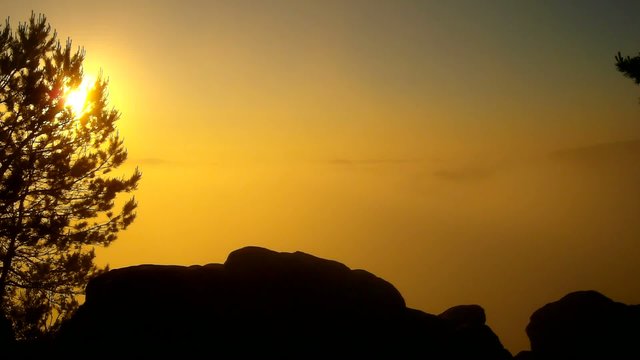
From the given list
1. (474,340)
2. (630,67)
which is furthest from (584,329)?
(630,67)

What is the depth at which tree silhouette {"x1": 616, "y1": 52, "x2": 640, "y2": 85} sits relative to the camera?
14273 mm

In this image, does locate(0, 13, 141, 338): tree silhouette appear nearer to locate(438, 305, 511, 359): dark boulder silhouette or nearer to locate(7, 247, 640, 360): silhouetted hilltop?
locate(7, 247, 640, 360): silhouetted hilltop

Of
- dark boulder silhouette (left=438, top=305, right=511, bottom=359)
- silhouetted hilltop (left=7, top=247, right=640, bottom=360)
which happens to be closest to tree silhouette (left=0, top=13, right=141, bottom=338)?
silhouetted hilltop (left=7, top=247, right=640, bottom=360)

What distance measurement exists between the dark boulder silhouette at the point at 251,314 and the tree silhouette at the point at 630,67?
32.2 feet

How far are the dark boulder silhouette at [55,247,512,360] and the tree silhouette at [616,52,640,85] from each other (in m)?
9.83

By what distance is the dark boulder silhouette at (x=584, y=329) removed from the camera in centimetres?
2156

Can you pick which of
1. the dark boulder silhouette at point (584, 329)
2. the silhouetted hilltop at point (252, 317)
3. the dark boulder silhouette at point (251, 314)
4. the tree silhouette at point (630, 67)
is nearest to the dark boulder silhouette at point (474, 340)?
the silhouetted hilltop at point (252, 317)

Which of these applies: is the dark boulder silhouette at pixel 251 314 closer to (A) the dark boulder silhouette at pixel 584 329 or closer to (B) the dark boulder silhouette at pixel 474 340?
(B) the dark boulder silhouette at pixel 474 340

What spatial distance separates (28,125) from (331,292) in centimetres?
1244

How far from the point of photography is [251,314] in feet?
51.1

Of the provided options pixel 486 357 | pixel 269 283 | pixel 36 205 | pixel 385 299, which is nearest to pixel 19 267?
pixel 36 205

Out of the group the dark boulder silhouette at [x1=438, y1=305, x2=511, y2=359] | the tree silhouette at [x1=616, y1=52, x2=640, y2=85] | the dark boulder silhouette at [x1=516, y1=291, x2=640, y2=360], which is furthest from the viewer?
the dark boulder silhouette at [x1=516, y1=291, x2=640, y2=360]

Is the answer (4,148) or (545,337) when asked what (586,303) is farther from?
(4,148)

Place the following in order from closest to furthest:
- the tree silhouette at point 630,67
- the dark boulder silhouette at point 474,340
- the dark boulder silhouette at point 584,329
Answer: the tree silhouette at point 630,67 < the dark boulder silhouette at point 474,340 < the dark boulder silhouette at point 584,329
